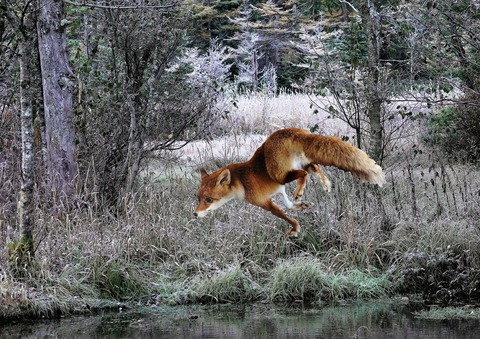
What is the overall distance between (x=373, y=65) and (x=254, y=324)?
13.5 ft

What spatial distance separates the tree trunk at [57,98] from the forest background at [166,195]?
2 centimetres

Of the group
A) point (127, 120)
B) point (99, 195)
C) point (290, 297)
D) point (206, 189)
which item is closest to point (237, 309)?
point (290, 297)

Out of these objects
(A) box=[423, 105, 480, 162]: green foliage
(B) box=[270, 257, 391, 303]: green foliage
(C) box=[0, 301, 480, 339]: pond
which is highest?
(A) box=[423, 105, 480, 162]: green foliage

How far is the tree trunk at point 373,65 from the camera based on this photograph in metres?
10.3

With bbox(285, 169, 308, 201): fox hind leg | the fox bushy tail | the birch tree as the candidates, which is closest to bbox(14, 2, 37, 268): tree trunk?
the birch tree

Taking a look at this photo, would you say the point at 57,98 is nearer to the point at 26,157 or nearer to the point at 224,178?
the point at 26,157

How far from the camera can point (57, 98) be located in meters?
10.3

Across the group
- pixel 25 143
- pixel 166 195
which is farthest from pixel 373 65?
pixel 25 143

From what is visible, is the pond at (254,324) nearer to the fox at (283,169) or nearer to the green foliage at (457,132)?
the fox at (283,169)

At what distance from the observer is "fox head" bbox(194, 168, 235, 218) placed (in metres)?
7.65

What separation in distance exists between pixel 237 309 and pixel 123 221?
2043 millimetres

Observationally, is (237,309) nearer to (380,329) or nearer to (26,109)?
(380,329)

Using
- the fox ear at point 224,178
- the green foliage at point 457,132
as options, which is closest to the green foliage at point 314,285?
the fox ear at point 224,178

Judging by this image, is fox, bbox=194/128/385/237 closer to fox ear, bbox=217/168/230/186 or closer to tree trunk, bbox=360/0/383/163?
fox ear, bbox=217/168/230/186
